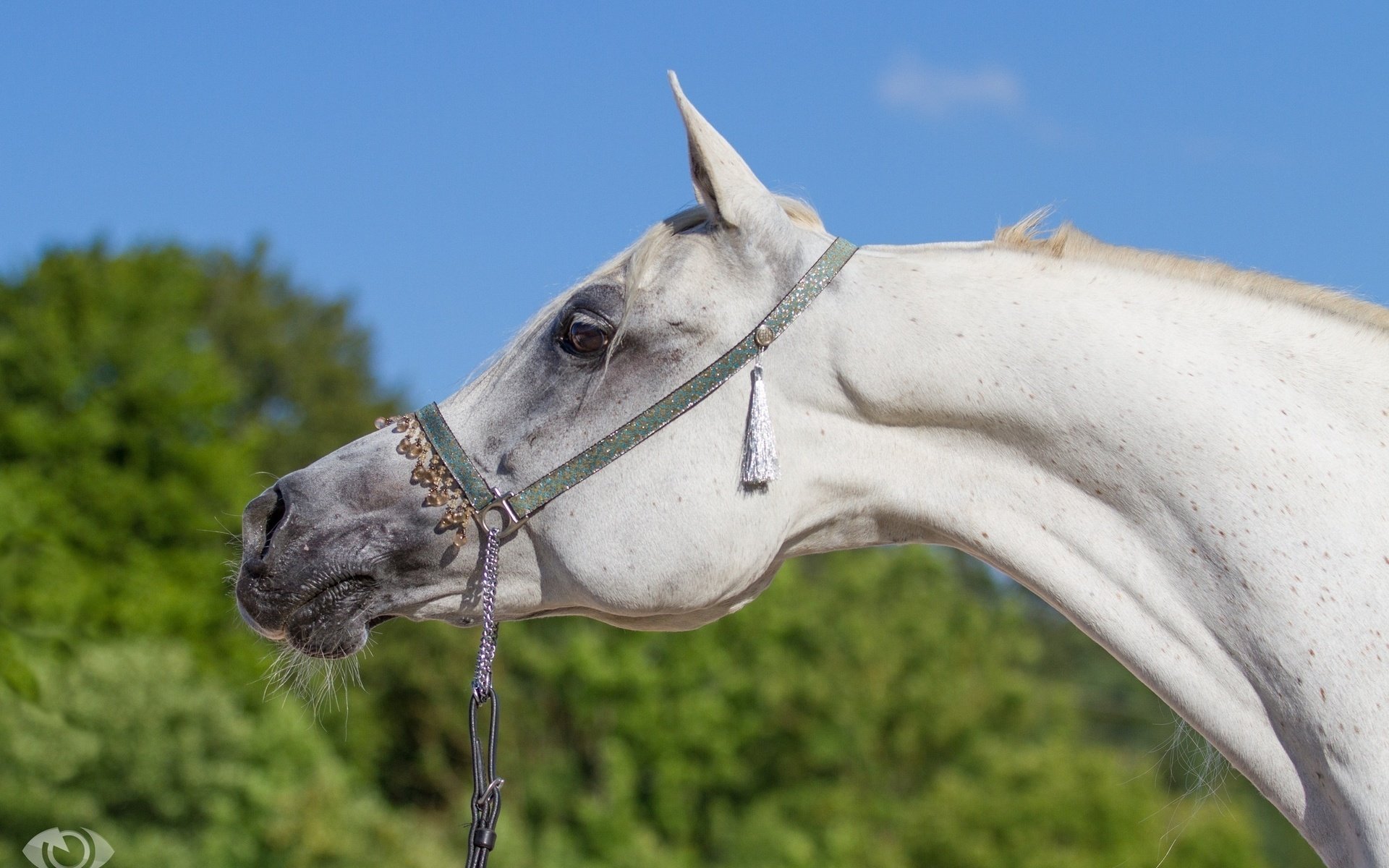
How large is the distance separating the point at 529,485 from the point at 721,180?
0.83 metres

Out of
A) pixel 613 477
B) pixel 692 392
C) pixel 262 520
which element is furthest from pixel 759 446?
pixel 262 520

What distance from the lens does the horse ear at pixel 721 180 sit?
2664 millimetres

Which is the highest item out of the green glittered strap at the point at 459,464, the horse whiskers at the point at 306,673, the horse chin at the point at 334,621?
the green glittered strap at the point at 459,464

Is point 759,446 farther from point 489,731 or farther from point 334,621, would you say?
point 334,621

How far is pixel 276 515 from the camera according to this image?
2.80 m

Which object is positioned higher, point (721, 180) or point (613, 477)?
point (721, 180)

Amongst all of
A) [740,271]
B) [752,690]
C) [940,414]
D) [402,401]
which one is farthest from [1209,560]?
[402,401]

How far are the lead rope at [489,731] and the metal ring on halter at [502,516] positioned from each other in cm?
1

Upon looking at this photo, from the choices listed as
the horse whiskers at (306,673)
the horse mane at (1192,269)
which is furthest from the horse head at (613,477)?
the horse mane at (1192,269)

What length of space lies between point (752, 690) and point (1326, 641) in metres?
23.3

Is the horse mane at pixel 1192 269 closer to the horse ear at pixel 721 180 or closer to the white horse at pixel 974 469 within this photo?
the white horse at pixel 974 469

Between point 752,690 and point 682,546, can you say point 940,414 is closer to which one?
point 682,546

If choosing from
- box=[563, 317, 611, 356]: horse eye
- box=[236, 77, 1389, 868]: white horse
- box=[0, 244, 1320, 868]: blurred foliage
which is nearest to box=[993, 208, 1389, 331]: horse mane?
box=[236, 77, 1389, 868]: white horse

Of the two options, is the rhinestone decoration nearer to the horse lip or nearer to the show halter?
the show halter
